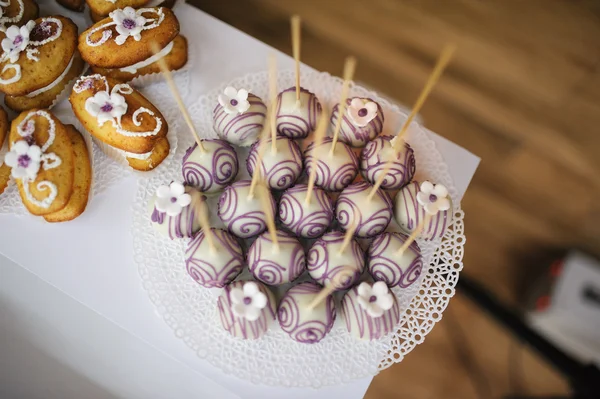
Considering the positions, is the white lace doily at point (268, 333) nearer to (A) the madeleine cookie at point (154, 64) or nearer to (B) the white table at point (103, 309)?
(B) the white table at point (103, 309)

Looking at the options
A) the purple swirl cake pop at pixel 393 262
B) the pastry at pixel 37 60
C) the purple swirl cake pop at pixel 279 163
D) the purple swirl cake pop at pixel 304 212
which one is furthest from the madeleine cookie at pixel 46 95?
the purple swirl cake pop at pixel 393 262

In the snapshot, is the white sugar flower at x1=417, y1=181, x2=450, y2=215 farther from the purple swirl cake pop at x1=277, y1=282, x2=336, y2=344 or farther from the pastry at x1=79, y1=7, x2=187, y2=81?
the pastry at x1=79, y1=7, x2=187, y2=81

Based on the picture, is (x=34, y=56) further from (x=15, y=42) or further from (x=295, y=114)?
(x=295, y=114)

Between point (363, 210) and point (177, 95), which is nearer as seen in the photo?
point (177, 95)

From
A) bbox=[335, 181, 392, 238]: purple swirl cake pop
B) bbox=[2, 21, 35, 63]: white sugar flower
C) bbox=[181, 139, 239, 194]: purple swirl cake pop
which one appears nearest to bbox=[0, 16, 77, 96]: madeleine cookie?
bbox=[2, 21, 35, 63]: white sugar flower

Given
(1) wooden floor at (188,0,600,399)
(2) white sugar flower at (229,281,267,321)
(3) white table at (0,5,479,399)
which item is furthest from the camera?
(1) wooden floor at (188,0,600,399)

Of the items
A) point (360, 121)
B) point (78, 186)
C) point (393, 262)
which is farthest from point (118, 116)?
point (393, 262)
